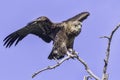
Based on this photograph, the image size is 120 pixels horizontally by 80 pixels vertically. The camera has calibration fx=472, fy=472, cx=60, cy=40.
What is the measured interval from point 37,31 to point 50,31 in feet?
1.34

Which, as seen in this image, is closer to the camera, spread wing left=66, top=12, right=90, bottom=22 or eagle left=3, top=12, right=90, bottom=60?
eagle left=3, top=12, right=90, bottom=60

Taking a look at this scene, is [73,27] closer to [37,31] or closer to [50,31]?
[50,31]

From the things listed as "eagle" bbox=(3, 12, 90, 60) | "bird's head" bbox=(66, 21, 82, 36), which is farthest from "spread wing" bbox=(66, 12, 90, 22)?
"bird's head" bbox=(66, 21, 82, 36)

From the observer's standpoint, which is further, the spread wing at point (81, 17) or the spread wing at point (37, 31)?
the spread wing at point (81, 17)

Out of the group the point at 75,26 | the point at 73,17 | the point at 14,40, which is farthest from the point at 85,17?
the point at 14,40

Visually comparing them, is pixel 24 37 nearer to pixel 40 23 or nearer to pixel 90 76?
pixel 40 23

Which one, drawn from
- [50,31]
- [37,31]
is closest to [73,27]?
[50,31]

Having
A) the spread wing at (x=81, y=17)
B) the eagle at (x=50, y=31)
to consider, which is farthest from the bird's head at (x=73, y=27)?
the spread wing at (x=81, y=17)

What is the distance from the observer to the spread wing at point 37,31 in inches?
436

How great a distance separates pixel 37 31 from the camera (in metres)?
11.6

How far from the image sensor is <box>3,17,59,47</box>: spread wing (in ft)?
36.4

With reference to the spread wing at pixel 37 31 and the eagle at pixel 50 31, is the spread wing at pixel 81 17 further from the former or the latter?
the spread wing at pixel 37 31

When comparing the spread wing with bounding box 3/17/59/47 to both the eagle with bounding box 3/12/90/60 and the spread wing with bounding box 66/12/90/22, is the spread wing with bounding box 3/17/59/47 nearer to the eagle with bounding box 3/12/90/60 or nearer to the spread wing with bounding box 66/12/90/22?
the eagle with bounding box 3/12/90/60

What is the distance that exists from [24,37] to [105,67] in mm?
4941
